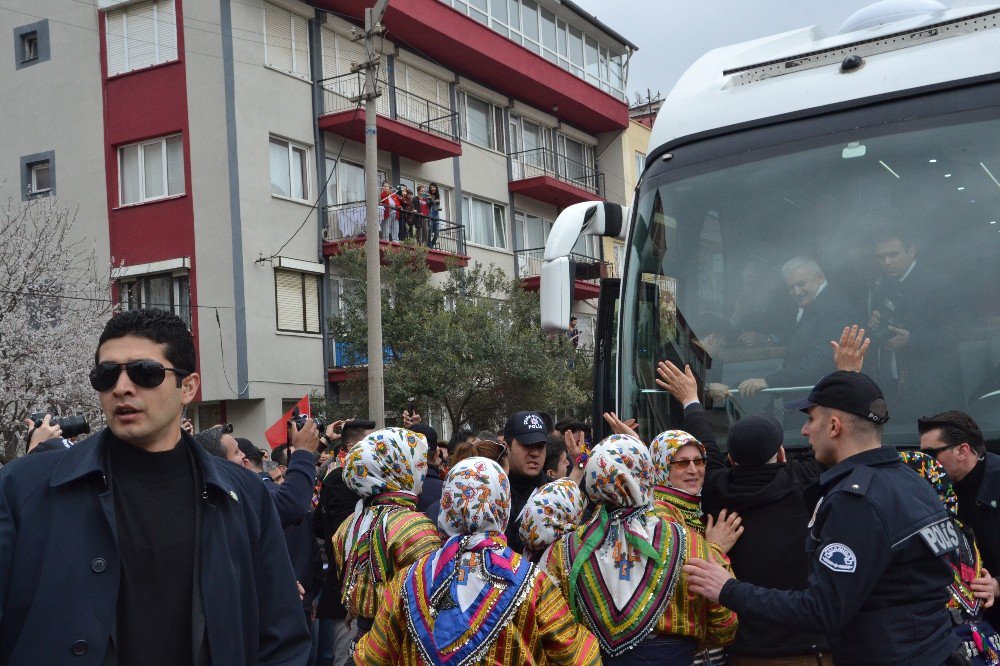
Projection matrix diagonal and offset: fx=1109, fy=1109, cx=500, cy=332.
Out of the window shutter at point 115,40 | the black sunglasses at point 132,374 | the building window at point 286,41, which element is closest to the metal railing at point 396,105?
the building window at point 286,41

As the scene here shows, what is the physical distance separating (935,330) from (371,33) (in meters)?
14.9

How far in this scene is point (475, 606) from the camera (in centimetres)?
403

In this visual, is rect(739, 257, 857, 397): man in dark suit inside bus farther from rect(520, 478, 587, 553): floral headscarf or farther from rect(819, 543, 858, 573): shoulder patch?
rect(819, 543, 858, 573): shoulder patch

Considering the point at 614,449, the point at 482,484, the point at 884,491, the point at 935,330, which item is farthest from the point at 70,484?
the point at 935,330

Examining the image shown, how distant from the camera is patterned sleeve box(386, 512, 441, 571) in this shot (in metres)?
4.86

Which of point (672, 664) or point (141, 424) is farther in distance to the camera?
point (672, 664)

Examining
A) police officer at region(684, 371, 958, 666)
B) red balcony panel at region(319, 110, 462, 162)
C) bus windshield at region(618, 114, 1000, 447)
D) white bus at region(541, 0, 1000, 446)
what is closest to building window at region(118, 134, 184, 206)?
red balcony panel at region(319, 110, 462, 162)

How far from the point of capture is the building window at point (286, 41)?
2434cm

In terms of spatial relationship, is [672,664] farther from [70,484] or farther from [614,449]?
[70,484]

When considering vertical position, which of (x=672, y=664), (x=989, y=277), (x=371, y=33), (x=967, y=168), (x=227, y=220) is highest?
(x=371, y=33)

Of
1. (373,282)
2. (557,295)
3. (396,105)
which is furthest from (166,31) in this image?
(557,295)

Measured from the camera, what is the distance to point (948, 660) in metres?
3.73

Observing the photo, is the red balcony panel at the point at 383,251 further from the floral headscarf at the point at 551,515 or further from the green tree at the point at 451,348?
the floral headscarf at the point at 551,515

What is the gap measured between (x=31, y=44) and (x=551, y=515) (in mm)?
25148
